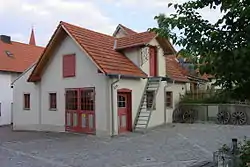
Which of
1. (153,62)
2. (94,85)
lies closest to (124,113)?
(94,85)

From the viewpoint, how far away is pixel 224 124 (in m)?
23.6

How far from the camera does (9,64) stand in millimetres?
30797

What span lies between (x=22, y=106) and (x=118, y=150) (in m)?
12.2

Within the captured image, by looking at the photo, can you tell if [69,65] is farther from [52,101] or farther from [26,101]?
[26,101]

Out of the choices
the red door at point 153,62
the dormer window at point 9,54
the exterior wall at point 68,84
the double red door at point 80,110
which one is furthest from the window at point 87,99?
the dormer window at point 9,54

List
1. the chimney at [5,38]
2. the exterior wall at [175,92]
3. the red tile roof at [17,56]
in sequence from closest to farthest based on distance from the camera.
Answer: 1. the exterior wall at [175,92]
2. the red tile roof at [17,56]
3. the chimney at [5,38]

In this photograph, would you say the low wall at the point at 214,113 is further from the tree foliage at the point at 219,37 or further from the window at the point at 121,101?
the tree foliage at the point at 219,37

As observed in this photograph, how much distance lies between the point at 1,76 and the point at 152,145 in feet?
60.3

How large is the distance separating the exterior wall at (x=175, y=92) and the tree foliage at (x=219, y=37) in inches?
715

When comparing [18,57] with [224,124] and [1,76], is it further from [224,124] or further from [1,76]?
[224,124]

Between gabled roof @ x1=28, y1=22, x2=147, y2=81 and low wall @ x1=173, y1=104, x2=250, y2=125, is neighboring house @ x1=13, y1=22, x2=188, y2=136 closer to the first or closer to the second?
gabled roof @ x1=28, y1=22, x2=147, y2=81

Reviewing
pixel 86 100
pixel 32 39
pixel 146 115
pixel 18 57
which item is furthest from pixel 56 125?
pixel 32 39

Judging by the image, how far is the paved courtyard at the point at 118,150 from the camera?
35.1ft

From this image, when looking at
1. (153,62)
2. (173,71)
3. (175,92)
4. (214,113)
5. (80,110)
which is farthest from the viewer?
(173,71)
